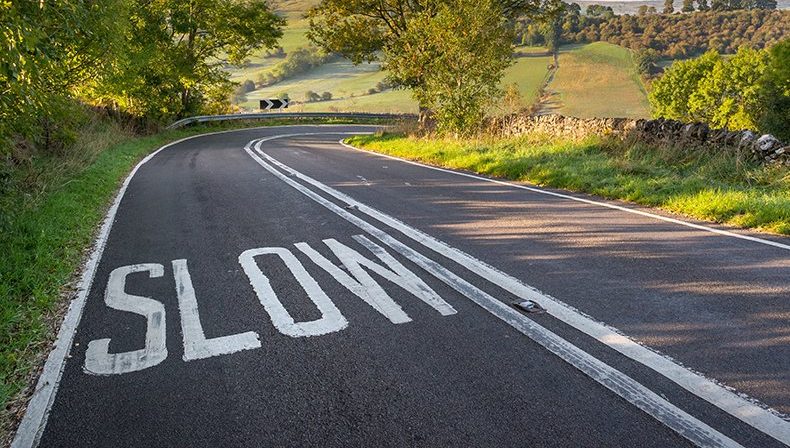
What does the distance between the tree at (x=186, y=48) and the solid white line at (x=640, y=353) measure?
17.9 metres

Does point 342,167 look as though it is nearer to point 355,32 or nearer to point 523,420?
point 523,420

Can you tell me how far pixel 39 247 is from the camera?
18.1 ft

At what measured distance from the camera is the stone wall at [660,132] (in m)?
8.55

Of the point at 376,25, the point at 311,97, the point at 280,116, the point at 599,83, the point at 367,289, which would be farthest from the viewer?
the point at 311,97

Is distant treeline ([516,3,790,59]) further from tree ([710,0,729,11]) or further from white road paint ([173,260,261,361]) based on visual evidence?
white road paint ([173,260,261,361])

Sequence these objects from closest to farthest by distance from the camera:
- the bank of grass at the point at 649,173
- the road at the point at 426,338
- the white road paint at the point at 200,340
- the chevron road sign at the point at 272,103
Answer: the road at the point at 426,338
the white road paint at the point at 200,340
the bank of grass at the point at 649,173
the chevron road sign at the point at 272,103

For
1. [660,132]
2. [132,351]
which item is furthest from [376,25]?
[132,351]

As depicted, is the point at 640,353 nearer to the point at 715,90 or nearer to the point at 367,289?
the point at 367,289

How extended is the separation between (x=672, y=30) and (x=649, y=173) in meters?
105

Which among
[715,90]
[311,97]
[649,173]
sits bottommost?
[649,173]

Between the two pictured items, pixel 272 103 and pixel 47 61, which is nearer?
pixel 47 61

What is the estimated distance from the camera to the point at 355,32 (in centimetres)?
2458

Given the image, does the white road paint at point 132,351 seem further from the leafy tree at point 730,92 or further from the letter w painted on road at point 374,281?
the leafy tree at point 730,92

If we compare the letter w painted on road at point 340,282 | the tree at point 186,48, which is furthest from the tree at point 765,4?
the letter w painted on road at point 340,282
